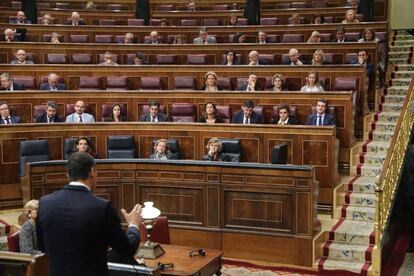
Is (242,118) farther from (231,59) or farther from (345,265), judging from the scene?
(345,265)

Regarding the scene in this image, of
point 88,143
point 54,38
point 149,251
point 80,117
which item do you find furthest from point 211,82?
point 149,251

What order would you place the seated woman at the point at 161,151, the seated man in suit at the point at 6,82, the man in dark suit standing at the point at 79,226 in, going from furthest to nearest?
the seated man in suit at the point at 6,82
the seated woman at the point at 161,151
the man in dark suit standing at the point at 79,226

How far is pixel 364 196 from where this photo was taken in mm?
5617

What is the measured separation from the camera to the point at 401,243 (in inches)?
218

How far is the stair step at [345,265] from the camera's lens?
15.5 feet

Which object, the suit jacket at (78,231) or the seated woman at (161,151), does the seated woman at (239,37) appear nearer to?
the seated woman at (161,151)

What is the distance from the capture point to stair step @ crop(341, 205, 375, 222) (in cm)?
538

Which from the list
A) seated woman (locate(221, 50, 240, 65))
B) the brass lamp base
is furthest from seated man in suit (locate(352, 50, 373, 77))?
the brass lamp base

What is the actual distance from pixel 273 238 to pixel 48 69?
3802mm

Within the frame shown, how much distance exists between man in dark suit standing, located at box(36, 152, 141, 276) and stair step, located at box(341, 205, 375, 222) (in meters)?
3.40

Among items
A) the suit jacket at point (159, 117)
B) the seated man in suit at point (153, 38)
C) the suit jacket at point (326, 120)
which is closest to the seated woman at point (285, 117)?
the suit jacket at point (326, 120)

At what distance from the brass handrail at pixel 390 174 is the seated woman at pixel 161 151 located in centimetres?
189

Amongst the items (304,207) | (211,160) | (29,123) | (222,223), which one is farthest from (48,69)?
(304,207)

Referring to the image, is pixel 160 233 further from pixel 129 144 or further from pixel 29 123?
pixel 29 123
